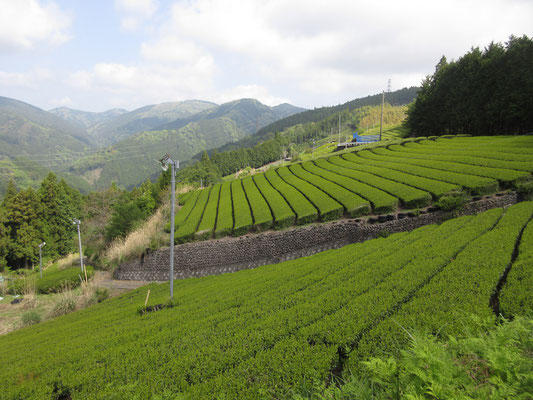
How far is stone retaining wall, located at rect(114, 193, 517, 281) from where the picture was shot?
612 inches

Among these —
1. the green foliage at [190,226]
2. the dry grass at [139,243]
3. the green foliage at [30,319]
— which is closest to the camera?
the green foliage at [30,319]

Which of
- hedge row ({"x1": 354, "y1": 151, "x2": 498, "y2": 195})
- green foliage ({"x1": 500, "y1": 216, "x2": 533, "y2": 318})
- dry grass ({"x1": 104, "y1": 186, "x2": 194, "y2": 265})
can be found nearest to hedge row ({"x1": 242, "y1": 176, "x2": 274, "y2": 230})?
dry grass ({"x1": 104, "y1": 186, "x2": 194, "y2": 265})

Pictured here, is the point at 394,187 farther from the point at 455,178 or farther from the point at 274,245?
the point at 274,245

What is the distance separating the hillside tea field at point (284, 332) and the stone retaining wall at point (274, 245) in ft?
19.9

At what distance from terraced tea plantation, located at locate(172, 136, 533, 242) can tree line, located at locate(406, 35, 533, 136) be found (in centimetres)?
849

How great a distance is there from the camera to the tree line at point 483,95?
31.3 meters

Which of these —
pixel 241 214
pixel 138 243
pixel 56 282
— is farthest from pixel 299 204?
pixel 56 282

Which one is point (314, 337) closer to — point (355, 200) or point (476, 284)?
point (476, 284)

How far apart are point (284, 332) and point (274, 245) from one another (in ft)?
42.8

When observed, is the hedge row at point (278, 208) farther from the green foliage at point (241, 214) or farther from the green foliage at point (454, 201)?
the green foliage at point (454, 201)

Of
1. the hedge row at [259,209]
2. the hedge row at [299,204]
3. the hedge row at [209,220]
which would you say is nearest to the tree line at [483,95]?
the hedge row at [299,204]

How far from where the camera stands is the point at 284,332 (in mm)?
5676

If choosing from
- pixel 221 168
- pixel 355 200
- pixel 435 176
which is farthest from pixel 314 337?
pixel 221 168

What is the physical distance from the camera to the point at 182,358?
539 centimetres
